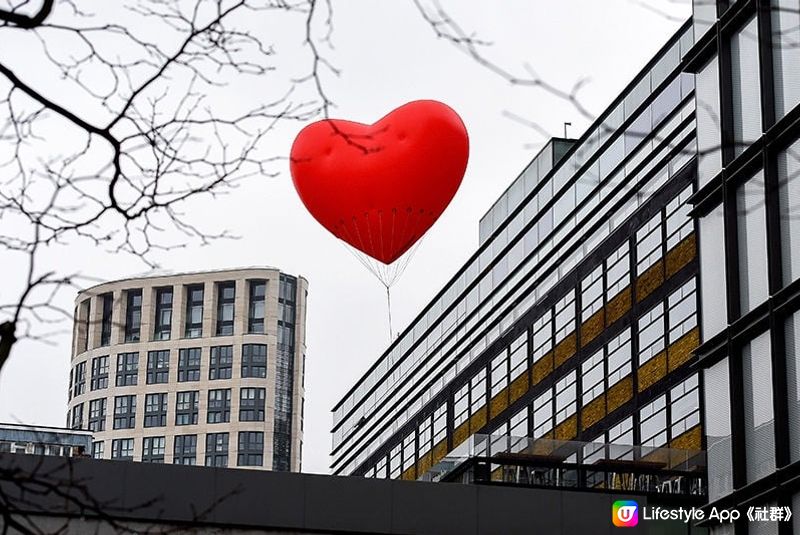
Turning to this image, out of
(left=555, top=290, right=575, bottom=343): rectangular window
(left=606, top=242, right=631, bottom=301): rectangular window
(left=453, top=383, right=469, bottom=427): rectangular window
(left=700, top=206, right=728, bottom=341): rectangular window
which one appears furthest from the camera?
(left=453, top=383, right=469, bottom=427): rectangular window

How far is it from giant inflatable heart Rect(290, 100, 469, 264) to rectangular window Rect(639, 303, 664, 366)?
84.2 ft

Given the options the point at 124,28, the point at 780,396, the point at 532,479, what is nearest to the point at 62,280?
the point at 124,28

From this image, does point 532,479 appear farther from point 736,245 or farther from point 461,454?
point 736,245

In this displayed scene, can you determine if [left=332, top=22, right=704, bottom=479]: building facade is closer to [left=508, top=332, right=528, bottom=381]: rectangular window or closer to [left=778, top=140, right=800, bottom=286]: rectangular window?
[left=508, top=332, right=528, bottom=381]: rectangular window

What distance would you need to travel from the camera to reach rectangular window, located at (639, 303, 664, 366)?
50562 mm

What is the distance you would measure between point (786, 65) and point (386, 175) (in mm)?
7554

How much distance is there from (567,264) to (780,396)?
43.1 meters

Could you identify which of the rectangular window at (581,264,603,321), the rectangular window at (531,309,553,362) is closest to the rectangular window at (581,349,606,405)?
the rectangular window at (581,264,603,321)

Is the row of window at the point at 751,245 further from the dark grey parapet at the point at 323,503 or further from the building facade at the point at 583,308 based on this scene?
the building facade at the point at 583,308

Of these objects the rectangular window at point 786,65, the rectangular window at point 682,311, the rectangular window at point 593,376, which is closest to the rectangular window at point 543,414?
the rectangular window at point 593,376

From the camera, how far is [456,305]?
7844 centimetres

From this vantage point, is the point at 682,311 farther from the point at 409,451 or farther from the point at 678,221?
the point at 409,451

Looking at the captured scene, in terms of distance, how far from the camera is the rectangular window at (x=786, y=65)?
19156 millimetres

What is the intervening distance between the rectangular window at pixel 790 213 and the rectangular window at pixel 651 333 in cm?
3137
